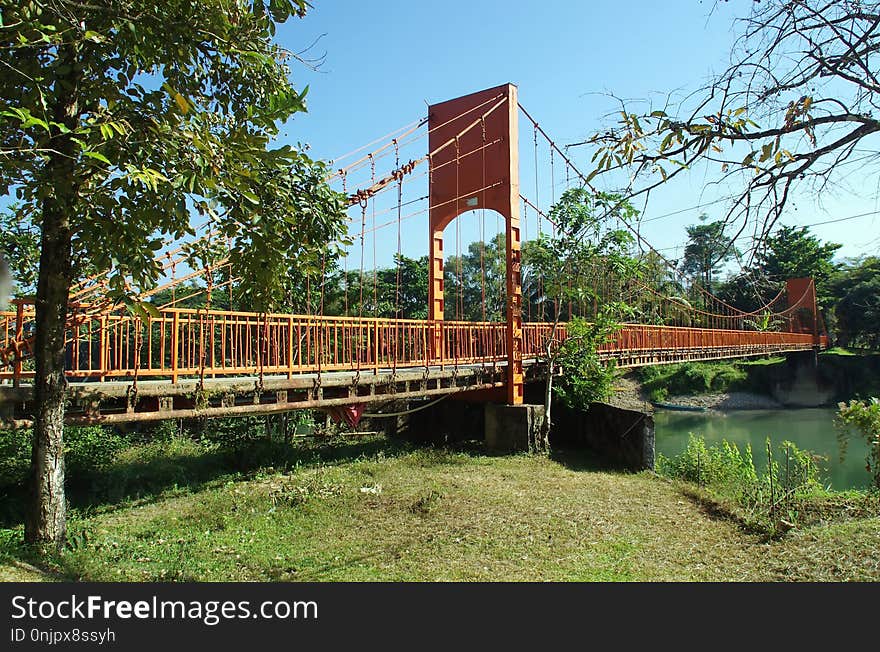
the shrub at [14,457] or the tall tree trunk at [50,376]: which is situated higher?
the tall tree trunk at [50,376]

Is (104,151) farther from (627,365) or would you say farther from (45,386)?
(627,365)

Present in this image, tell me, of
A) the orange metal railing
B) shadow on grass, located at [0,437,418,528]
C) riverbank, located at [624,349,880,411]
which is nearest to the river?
riverbank, located at [624,349,880,411]

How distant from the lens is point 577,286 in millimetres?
9430

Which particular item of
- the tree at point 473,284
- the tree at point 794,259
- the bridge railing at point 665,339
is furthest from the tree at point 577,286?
the tree at point 473,284

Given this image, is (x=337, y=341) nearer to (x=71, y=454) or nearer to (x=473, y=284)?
(x=71, y=454)

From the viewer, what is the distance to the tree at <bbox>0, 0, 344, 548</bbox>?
10.4 feet

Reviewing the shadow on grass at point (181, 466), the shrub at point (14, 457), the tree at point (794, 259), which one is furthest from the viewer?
the shadow on grass at point (181, 466)

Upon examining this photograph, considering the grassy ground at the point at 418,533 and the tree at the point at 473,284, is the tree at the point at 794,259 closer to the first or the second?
the grassy ground at the point at 418,533

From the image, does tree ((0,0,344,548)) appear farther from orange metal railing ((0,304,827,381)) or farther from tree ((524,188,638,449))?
tree ((524,188,638,449))

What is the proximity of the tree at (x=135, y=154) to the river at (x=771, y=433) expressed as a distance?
10.6 m

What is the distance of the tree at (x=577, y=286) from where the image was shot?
8.70 m

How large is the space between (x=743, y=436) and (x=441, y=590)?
62.4 feet

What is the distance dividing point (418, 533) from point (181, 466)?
140 inches

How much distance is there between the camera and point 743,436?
62.8 feet
